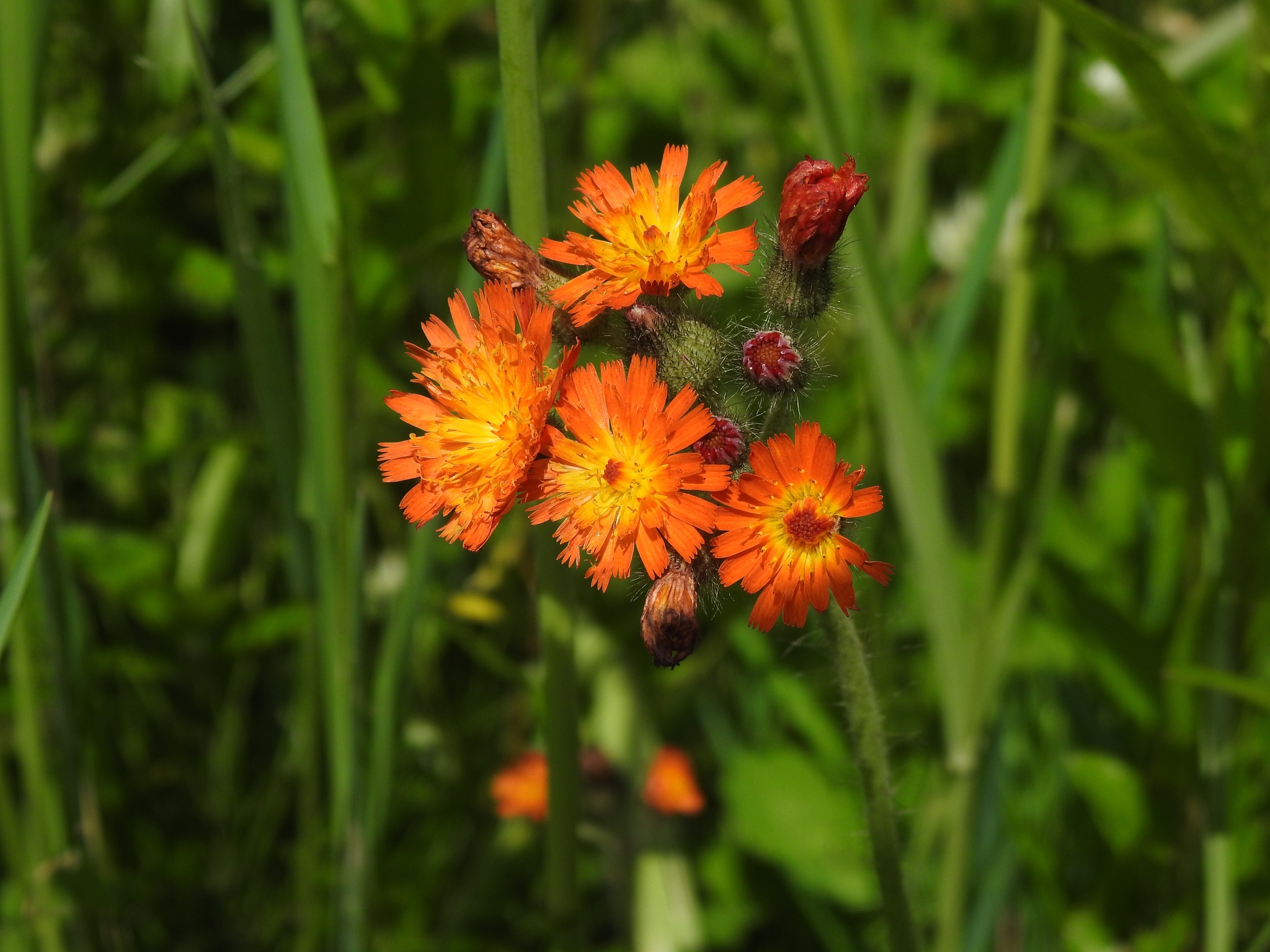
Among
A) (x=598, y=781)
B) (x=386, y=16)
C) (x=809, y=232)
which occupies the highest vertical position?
(x=386, y=16)

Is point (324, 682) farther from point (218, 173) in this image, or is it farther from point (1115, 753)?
point (1115, 753)

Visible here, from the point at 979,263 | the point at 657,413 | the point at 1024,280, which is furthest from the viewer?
the point at 1024,280

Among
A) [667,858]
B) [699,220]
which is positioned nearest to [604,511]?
[699,220]

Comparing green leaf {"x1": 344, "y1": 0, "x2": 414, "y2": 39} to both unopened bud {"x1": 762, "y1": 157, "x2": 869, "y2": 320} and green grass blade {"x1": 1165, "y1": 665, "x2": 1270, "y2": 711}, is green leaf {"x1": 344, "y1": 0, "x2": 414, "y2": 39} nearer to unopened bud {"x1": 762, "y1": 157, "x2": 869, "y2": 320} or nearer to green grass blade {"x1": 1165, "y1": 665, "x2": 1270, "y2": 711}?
unopened bud {"x1": 762, "y1": 157, "x2": 869, "y2": 320}

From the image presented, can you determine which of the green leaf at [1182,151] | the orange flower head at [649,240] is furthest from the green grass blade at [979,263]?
the orange flower head at [649,240]

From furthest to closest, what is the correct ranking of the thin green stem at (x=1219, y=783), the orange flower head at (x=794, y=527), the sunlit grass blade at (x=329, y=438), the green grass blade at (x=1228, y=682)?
the thin green stem at (x=1219, y=783) → the sunlit grass blade at (x=329, y=438) → the green grass blade at (x=1228, y=682) → the orange flower head at (x=794, y=527)

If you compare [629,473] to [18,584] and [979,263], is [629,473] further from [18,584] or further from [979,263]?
[979,263]

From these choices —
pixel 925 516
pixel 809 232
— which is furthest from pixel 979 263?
pixel 809 232

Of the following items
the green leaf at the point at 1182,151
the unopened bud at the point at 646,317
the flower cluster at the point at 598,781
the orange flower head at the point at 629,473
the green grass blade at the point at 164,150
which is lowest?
the flower cluster at the point at 598,781

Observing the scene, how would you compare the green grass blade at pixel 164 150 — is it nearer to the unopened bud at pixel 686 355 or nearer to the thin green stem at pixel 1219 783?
the unopened bud at pixel 686 355
